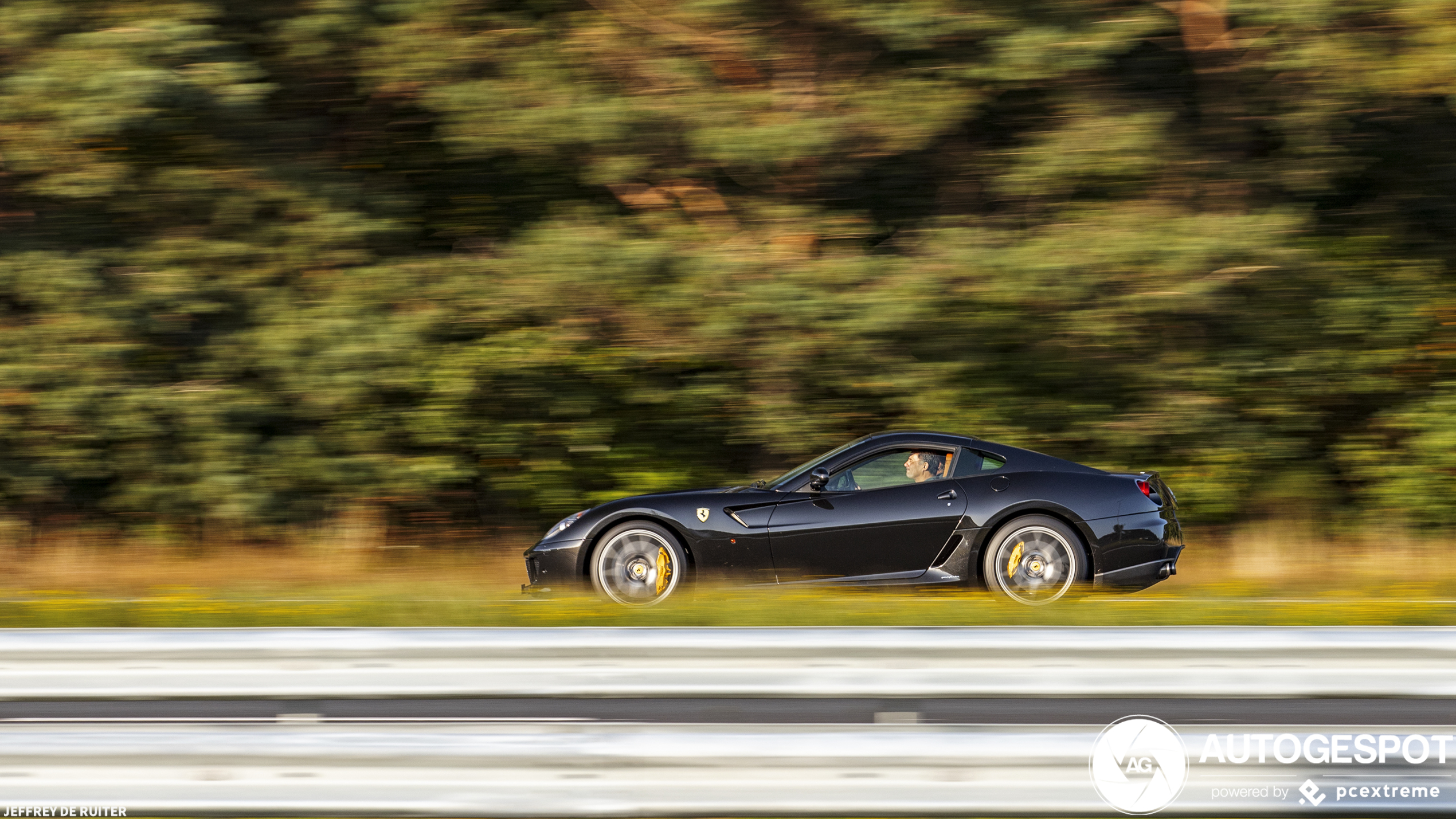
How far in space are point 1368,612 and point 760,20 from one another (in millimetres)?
6869

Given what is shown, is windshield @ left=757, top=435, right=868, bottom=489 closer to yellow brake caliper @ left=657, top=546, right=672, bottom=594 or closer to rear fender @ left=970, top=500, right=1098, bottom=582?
yellow brake caliper @ left=657, top=546, right=672, bottom=594

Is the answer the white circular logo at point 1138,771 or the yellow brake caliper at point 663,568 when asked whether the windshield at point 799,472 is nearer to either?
the yellow brake caliper at point 663,568

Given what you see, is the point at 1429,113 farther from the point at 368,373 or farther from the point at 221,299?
the point at 221,299

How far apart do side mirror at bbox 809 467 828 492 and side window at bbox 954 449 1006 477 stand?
0.74 metres

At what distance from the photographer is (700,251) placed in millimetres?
10461

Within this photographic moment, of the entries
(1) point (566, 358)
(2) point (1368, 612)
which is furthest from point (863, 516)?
(1) point (566, 358)

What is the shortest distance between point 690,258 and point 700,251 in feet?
0.35

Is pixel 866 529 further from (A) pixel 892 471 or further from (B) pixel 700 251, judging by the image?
(B) pixel 700 251

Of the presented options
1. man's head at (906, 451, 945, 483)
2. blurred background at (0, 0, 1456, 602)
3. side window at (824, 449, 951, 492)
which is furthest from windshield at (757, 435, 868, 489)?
blurred background at (0, 0, 1456, 602)

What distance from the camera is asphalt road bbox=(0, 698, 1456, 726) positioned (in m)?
3.80

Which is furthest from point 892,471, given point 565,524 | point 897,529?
point 565,524

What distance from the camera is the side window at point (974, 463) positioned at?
7.44 metres

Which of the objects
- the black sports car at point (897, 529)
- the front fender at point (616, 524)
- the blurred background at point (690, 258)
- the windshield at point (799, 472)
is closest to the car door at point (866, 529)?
the black sports car at point (897, 529)

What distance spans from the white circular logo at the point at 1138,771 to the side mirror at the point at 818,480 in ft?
12.4
